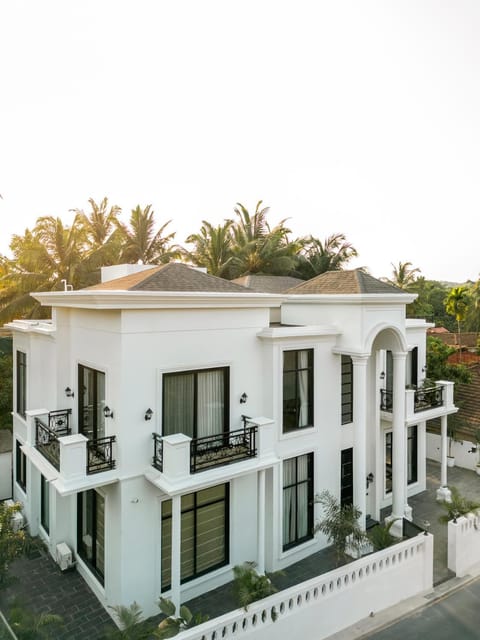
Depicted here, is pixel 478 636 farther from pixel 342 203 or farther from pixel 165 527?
pixel 342 203

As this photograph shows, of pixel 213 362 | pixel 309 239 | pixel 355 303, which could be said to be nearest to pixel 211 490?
pixel 213 362

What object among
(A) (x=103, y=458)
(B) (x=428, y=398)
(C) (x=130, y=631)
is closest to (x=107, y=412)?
(A) (x=103, y=458)

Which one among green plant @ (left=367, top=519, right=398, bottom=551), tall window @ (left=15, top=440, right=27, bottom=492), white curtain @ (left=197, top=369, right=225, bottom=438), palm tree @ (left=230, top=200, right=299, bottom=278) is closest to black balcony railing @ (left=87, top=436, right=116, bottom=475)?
white curtain @ (left=197, top=369, right=225, bottom=438)

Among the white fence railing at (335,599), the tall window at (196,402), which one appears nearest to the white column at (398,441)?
the white fence railing at (335,599)

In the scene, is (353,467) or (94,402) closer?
(94,402)

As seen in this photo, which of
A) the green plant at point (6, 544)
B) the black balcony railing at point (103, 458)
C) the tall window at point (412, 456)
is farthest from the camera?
the tall window at point (412, 456)

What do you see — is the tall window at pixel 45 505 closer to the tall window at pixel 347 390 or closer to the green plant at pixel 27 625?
the green plant at pixel 27 625
